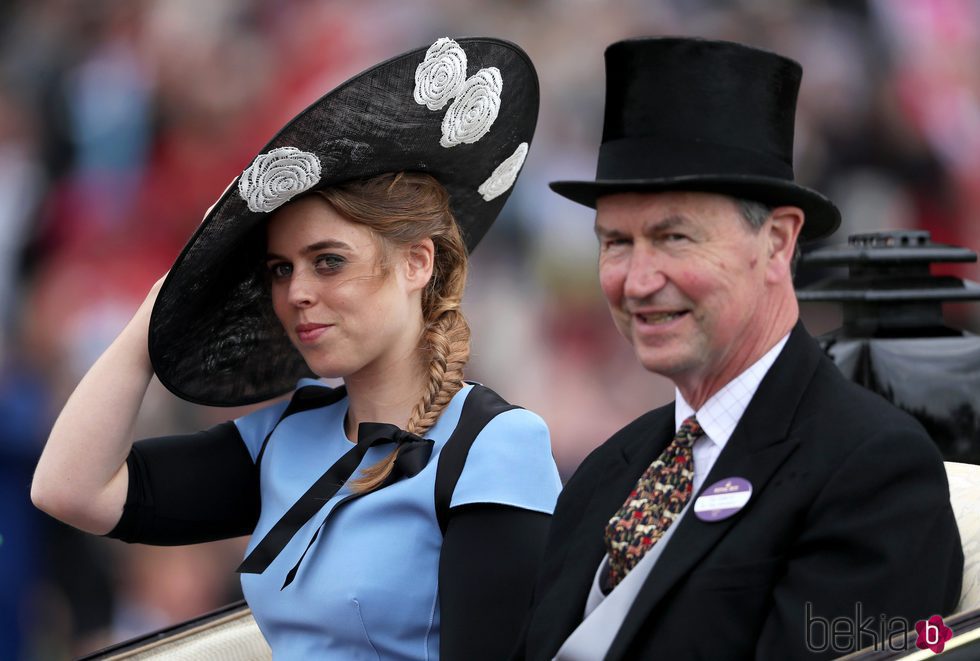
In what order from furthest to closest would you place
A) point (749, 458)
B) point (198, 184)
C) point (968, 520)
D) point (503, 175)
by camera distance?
point (198, 184) → point (503, 175) → point (968, 520) → point (749, 458)

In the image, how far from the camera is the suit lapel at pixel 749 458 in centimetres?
174

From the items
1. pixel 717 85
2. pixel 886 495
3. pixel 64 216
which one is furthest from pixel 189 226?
pixel 886 495

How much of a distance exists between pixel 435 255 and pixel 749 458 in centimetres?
100

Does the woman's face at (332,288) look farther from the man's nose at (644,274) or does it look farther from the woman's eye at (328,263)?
the man's nose at (644,274)

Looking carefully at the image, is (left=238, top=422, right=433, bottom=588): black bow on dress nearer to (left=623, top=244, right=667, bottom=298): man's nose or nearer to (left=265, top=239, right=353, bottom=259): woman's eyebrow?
(left=265, top=239, right=353, bottom=259): woman's eyebrow

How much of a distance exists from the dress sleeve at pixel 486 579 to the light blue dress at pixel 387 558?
0.03 metres

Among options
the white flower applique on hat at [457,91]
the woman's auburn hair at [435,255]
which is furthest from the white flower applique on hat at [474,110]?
the woman's auburn hair at [435,255]

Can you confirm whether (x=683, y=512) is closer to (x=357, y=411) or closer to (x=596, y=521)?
(x=596, y=521)

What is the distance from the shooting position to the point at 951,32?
19.1 ft

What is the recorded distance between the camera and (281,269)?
2.49m

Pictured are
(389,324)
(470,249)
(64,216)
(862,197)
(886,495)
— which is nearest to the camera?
(886,495)

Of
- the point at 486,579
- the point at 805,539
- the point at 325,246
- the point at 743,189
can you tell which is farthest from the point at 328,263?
→ the point at 805,539

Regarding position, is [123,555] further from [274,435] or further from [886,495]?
[886,495]

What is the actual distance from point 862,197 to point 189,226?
294cm
